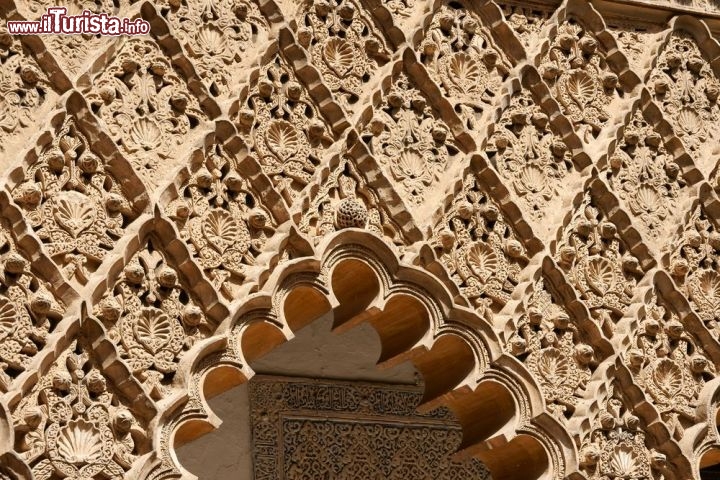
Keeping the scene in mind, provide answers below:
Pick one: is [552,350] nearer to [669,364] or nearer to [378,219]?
[669,364]

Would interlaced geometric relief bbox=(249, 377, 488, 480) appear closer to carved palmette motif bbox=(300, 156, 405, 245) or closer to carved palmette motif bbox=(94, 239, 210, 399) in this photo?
carved palmette motif bbox=(300, 156, 405, 245)

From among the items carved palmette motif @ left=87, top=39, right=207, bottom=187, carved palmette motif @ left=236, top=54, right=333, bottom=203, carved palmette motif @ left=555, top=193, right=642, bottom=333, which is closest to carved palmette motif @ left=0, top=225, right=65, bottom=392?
carved palmette motif @ left=87, top=39, right=207, bottom=187

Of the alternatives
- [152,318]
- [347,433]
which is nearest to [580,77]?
[347,433]

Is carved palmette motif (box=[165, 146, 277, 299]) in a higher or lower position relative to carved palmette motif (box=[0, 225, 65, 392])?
higher

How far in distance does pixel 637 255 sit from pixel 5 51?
6.63 ft

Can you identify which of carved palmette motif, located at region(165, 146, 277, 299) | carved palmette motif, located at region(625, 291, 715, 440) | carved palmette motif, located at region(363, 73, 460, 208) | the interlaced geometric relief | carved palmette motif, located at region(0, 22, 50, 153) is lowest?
the interlaced geometric relief

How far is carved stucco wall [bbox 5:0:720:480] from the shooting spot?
13.8 feet

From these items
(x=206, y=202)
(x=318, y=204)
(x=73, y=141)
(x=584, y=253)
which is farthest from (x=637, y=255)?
(x=73, y=141)

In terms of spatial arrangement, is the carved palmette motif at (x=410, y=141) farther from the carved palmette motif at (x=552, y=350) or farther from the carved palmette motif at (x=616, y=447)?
the carved palmette motif at (x=616, y=447)

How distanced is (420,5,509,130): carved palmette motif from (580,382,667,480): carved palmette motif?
936 mm

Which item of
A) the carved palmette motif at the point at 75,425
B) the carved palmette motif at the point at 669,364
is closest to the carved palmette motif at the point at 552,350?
the carved palmette motif at the point at 669,364

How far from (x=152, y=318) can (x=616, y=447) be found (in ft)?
4.77

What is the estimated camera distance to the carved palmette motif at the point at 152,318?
13.8 feet

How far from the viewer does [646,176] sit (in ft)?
17.1
